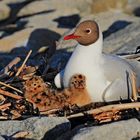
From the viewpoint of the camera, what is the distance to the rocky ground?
5805mm

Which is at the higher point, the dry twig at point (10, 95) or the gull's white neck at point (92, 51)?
the gull's white neck at point (92, 51)

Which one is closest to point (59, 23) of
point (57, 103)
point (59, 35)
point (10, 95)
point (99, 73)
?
point (59, 35)

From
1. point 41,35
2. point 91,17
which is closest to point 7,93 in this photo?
point 41,35

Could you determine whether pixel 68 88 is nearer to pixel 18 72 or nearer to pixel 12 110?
pixel 12 110

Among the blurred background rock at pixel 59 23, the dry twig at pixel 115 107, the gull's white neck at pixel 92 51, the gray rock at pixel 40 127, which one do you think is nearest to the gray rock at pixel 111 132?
the gray rock at pixel 40 127

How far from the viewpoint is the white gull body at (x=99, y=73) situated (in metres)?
6.70

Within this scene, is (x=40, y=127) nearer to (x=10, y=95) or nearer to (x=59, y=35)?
(x=10, y=95)

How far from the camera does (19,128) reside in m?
6.13

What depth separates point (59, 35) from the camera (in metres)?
13.2

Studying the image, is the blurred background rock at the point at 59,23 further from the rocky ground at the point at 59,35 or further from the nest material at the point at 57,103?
the nest material at the point at 57,103

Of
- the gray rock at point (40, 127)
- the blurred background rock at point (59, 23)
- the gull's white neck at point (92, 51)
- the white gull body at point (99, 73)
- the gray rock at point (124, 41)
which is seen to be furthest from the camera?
the blurred background rock at point (59, 23)

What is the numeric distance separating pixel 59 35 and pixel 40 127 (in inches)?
288

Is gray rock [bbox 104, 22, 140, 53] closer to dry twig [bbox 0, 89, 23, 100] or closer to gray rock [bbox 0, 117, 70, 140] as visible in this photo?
dry twig [bbox 0, 89, 23, 100]

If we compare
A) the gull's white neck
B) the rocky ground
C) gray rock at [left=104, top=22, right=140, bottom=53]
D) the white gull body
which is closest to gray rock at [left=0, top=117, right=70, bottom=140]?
the rocky ground
